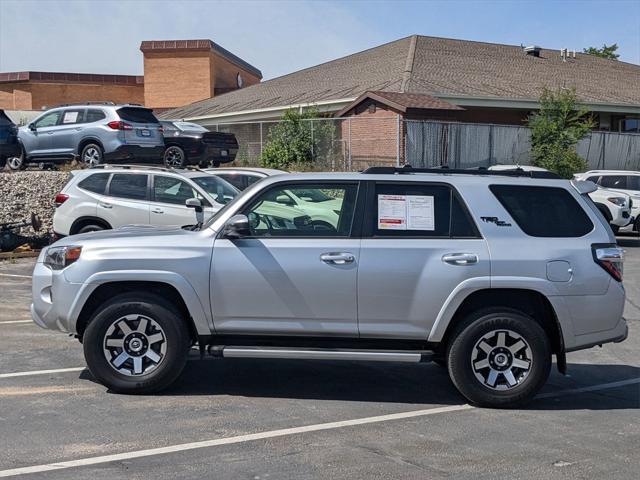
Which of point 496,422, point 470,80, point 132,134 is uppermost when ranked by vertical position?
point 470,80

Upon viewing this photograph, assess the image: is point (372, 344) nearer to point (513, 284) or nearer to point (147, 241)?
point (513, 284)

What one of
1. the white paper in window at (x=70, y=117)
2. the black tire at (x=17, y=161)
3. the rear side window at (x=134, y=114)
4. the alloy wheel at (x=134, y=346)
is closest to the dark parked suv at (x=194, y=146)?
the rear side window at (x=134, y=114)

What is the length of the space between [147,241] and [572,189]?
360 cm

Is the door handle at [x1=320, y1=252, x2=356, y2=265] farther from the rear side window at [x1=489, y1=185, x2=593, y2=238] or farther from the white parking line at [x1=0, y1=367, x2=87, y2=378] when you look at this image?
the white parking line at [x1=0, y1=367, x2=87, y2=378]

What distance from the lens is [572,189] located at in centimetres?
723

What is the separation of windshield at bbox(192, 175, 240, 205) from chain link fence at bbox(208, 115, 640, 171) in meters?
12.3

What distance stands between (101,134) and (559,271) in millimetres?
14247

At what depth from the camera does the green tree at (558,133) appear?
29.4 metres

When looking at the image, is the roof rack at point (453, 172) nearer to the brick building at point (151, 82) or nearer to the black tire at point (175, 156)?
the black tire at point (175, 156)

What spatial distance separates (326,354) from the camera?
22.2ft

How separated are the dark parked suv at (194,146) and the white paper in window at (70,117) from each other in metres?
2.47

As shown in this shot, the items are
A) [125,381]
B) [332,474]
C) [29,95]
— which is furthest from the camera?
[29,95]

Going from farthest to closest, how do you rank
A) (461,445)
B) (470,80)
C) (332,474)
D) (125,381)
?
1. (470,80)
2. (125,381)
3. (461,445)
4. (332,474)

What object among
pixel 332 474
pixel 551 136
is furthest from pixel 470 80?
pixel 332 474
